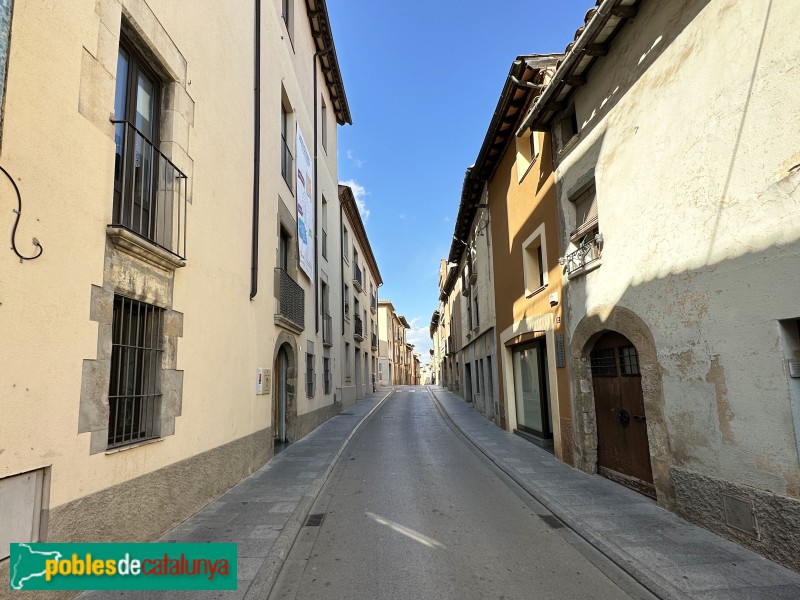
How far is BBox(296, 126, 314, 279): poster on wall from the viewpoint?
12.9 m

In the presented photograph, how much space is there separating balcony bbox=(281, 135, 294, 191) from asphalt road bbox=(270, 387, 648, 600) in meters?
7.41

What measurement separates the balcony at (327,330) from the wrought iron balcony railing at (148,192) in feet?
35.3

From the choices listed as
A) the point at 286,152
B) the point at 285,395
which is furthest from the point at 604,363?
the point at 286,152

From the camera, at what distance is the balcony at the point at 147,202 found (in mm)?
4676

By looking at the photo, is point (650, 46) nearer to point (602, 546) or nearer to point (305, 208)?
point (602, 546)

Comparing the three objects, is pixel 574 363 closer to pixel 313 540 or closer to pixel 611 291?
pixel 611 291

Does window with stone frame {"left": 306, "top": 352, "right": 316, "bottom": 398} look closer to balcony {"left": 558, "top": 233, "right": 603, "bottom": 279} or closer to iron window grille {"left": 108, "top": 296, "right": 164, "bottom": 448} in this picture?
balcony {"left": 558, "top": 233, "right": 603, "bottom": 279}

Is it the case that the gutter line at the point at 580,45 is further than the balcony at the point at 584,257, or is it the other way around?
the balcony at the point at 584,257

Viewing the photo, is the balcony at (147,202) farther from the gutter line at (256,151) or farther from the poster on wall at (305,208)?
the poster on wall at (305,208)

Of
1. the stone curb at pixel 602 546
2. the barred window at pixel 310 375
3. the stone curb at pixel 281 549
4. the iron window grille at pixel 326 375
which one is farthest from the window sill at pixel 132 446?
the iron window grille at pixel 326 375

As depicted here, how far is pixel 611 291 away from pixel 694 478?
2.72 meters

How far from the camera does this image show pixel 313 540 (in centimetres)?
516

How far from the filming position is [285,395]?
11727 millimetres

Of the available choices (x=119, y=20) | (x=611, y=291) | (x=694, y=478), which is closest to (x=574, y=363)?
(x=611, y=291)
